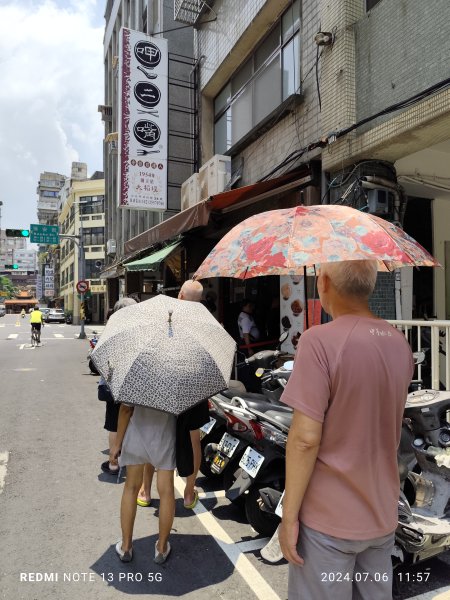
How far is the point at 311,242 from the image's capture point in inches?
96.3

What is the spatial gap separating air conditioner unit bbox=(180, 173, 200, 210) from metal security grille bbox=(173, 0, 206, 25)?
406cm

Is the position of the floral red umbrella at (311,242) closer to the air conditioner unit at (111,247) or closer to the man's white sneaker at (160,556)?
the man's white sneaker at (160,556)

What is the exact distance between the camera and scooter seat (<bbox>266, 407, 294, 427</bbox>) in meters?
3.32

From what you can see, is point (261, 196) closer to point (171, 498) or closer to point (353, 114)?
point (353, 114)

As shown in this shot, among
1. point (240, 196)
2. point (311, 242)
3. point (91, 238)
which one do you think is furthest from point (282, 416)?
point (91, 238)

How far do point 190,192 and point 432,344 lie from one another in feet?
29.3

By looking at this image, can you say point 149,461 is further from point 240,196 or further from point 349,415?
point 240,196

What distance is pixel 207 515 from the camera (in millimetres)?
3756

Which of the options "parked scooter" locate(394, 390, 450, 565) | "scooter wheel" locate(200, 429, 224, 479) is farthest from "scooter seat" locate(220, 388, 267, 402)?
"parked scooter" locate(394, 390, 450, 565)

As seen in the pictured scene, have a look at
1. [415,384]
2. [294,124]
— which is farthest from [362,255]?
[294,124]

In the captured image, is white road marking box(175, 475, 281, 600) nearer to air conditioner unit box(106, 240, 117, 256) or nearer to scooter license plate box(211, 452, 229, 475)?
scooter license plate box(211, 452, 229, 475)

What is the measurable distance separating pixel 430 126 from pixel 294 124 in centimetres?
304

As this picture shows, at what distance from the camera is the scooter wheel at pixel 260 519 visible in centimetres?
335

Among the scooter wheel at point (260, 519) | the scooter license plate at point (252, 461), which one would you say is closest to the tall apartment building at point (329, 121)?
the scooter license plate at point (252, 461)
